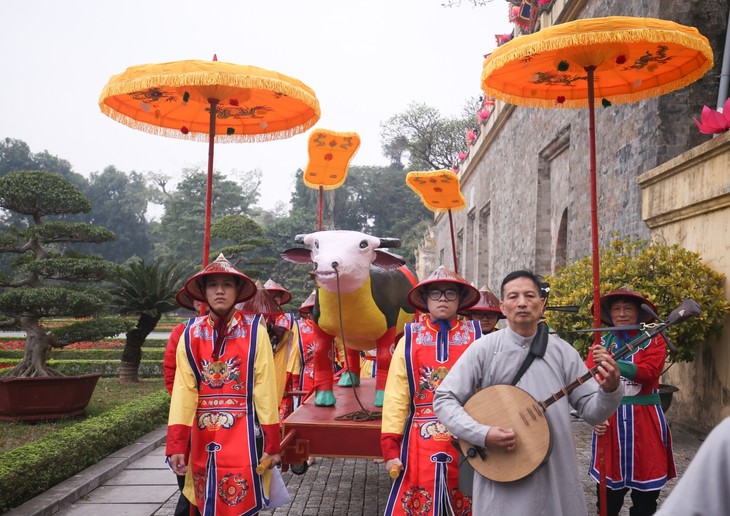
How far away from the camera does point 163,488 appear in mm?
5930

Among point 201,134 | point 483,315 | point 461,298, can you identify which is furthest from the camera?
point 483,315

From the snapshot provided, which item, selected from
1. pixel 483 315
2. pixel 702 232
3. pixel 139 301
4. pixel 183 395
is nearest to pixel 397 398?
pixel 183 395

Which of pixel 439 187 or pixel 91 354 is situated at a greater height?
pixel 439 187

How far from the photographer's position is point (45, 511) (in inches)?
194

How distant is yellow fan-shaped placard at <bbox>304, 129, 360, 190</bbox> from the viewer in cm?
737

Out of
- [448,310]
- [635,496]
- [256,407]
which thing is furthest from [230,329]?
[635,496]

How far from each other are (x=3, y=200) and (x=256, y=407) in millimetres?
7372

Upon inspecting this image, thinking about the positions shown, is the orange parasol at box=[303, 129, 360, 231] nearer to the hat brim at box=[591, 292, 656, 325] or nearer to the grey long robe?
the hat brim at box=[591, 292, 656, 325]

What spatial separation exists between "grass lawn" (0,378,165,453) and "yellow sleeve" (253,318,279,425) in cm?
395

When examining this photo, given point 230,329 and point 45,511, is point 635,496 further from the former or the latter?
point 45,511

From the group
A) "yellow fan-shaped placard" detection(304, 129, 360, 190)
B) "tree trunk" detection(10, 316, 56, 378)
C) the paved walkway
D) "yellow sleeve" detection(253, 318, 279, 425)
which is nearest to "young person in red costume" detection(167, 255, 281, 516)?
"yellow sleeve" detection(253, 318, 279, 425)

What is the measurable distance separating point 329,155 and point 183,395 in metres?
4.34

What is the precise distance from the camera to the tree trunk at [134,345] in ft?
39.4

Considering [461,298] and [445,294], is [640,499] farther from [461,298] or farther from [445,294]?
[445,294]
